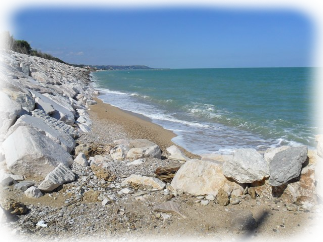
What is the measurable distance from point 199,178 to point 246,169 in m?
0.99

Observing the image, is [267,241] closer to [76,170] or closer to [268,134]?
[76,170]

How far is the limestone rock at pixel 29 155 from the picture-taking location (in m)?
5.86

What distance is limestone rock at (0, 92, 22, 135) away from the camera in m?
7.44

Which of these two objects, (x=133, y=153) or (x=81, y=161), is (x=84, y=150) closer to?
(x=81, y=161)

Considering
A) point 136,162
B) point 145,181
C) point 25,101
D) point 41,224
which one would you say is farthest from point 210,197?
point 25,101

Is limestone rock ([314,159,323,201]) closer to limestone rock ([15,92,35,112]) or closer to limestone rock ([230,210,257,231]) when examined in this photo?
limestone rock ([230,210,257,231])

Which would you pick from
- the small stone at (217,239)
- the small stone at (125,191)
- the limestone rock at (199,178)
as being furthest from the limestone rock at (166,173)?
the small stone at (217,239)

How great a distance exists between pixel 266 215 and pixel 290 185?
0.92m

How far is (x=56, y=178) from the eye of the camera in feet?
18.2

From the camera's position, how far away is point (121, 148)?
7641 millimetres

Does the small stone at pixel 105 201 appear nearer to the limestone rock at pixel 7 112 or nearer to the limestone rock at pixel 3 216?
the limestone rock at pixel 3 216

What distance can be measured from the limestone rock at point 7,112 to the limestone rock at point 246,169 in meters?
5.91

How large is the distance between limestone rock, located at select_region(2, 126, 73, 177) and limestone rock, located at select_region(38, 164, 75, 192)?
0.37 meters

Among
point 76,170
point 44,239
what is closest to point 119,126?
point 76,170
